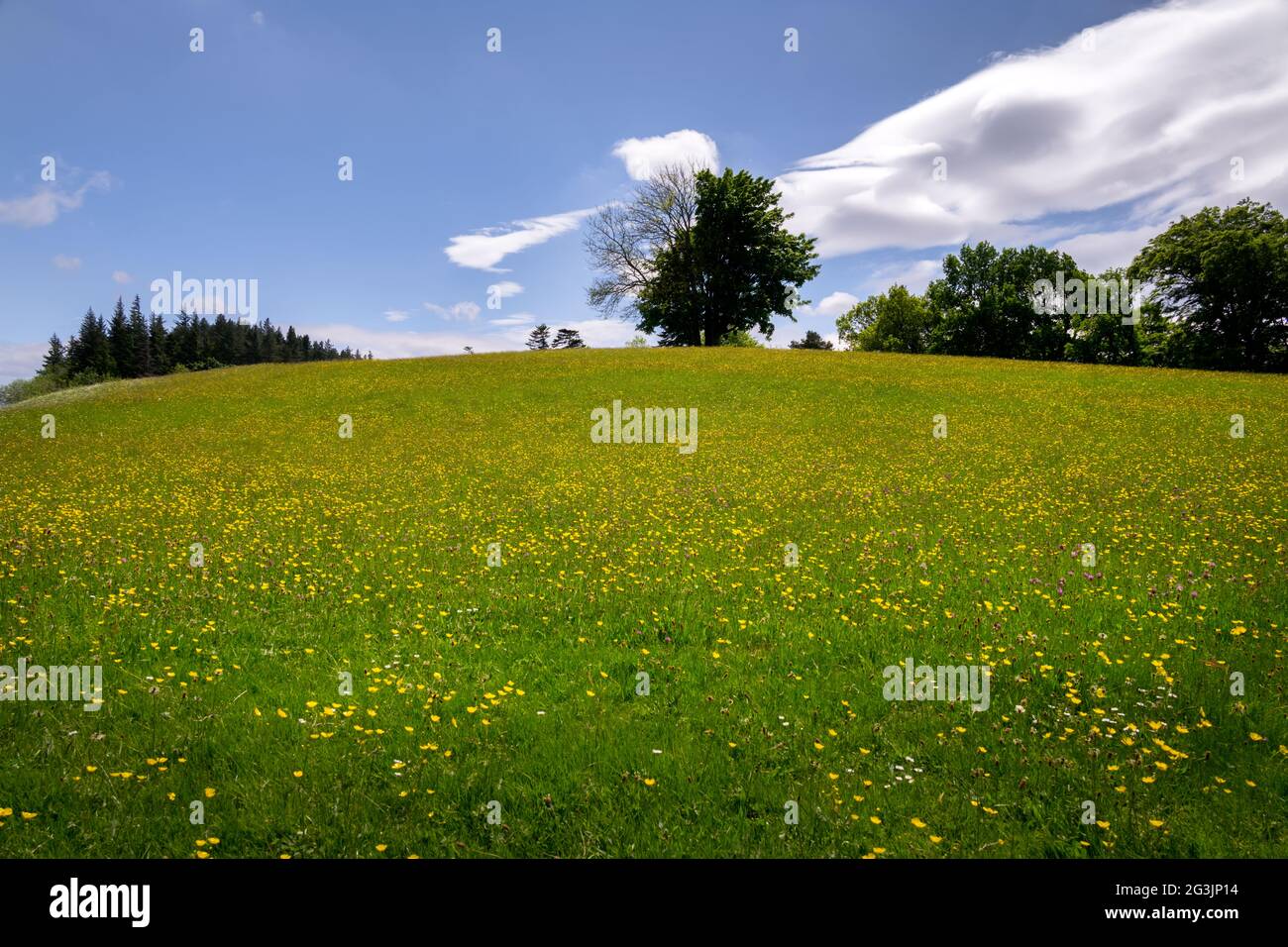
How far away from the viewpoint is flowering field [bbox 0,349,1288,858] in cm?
525

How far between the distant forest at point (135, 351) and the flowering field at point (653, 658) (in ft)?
324

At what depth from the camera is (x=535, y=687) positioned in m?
7.54

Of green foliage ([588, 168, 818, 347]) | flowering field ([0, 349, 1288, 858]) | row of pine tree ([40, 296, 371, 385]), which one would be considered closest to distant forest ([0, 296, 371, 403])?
row of pine tree ([40, 296, 371, 385])

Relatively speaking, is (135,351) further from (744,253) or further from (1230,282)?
(1230,282)

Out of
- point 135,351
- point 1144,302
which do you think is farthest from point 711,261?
point 135,351

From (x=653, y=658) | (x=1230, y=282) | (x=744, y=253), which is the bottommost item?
(x=653, y=658)

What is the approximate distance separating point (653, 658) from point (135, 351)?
130169 mm

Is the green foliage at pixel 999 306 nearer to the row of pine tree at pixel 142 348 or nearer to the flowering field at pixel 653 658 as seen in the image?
the flowering field at pixel 653 658

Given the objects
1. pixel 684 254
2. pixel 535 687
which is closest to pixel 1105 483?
pixel 535 687

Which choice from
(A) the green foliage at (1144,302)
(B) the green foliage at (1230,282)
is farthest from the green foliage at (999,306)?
(B) the green foliage at (1230,282)

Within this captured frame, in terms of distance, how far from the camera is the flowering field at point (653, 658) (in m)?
5.25

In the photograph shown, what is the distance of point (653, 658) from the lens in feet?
27.0
